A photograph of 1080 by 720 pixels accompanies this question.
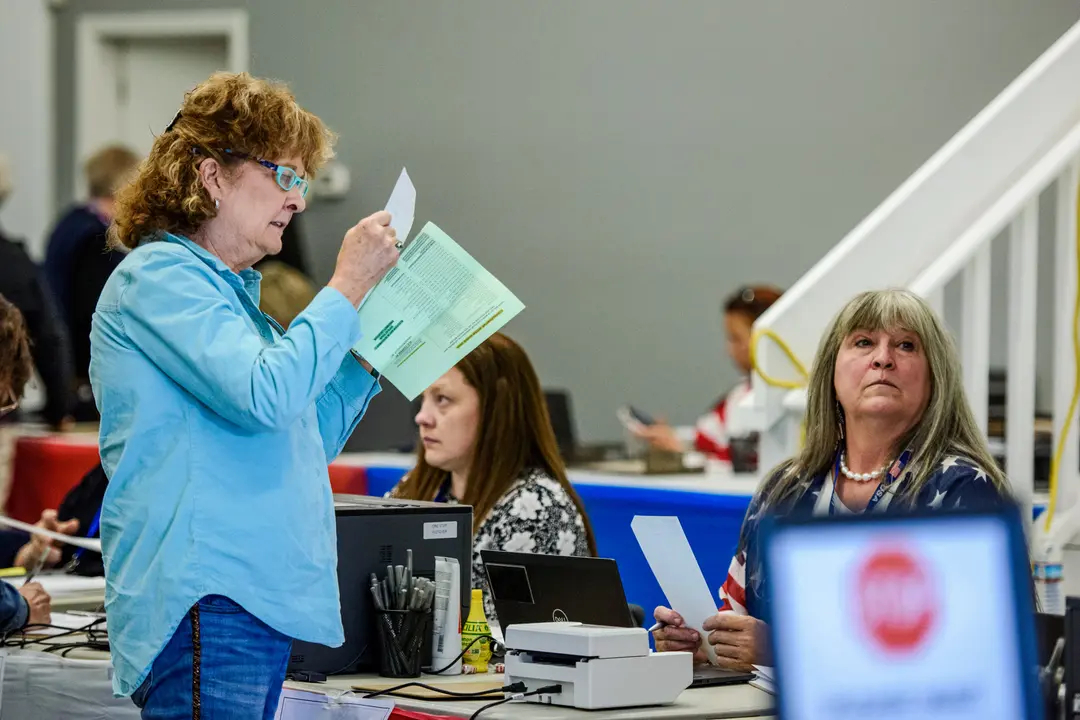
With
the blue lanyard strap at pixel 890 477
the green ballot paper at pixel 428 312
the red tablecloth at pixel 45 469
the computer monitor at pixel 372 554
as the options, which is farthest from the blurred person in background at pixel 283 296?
the green ballot paper at pixel 428 312

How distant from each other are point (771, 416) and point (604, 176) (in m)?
3.88

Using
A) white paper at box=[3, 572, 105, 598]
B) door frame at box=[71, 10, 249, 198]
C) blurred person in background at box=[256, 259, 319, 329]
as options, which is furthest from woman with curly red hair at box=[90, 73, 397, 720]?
door frame at box=[71, 10, 249, 198]

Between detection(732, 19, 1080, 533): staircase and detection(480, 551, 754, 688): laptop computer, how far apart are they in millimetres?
1068

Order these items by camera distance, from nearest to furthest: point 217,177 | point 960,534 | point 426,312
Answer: point 960,534 < point 217,177 < point 426,312

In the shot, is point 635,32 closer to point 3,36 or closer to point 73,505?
point 3,36

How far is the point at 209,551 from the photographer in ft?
5.90

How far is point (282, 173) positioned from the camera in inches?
76.8

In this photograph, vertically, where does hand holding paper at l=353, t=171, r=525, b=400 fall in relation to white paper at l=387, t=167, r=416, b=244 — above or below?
below

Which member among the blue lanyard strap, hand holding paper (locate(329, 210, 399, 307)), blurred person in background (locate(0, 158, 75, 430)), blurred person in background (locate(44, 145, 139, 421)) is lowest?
the blue lanyard strap

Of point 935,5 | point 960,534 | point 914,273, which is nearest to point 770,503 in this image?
point 914,273

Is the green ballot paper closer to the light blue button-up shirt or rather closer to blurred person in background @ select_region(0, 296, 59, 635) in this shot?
the light blue button-up shirt

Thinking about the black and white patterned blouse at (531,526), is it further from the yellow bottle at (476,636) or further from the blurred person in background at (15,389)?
the blurred person in background at (15,389)

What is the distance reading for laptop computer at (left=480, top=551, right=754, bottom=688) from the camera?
2359mm

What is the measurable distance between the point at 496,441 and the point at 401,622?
813 mm
